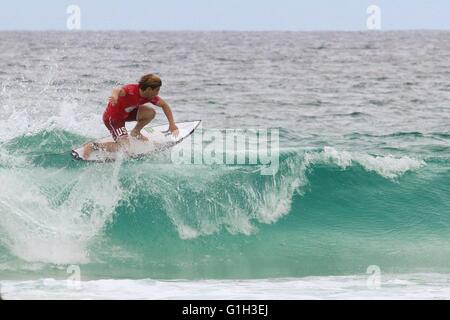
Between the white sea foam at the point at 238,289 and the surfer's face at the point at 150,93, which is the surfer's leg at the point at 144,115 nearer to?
the surfer's face at the point at 150,93

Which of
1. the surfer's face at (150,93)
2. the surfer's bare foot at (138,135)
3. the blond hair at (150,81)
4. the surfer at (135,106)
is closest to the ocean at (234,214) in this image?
the surfer's bare foot at (138,135)

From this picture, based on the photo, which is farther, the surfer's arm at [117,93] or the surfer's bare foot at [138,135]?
the surfer's bare foot at [138,135]

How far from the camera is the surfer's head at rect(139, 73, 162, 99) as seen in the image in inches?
378

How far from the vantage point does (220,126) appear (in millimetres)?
19422

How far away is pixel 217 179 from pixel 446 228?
4.20 metres

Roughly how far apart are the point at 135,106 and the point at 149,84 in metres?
0.59

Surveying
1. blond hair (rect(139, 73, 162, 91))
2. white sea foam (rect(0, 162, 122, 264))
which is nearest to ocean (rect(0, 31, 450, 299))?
white sea foam (rect(0, 162, 122, 264))

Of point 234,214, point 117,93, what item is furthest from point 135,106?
point 234,214

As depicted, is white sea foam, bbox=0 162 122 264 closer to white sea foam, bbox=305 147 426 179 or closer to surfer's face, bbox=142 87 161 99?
Answer: surfer's face, bbox=142 87 161 99

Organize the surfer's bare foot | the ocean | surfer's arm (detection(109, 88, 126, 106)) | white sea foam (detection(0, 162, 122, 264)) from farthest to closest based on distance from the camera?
white sea foam (detection(0, 162, 122, 264))
the surfer's bare foot
the ocean
surfer's arm (detection(109, 88, 126, 106))

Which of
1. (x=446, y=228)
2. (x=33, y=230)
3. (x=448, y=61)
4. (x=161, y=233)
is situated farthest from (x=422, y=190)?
(x=448, y=61)

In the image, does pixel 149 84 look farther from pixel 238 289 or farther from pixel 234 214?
pixel 234 214

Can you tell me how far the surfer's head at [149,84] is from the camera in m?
9.60
